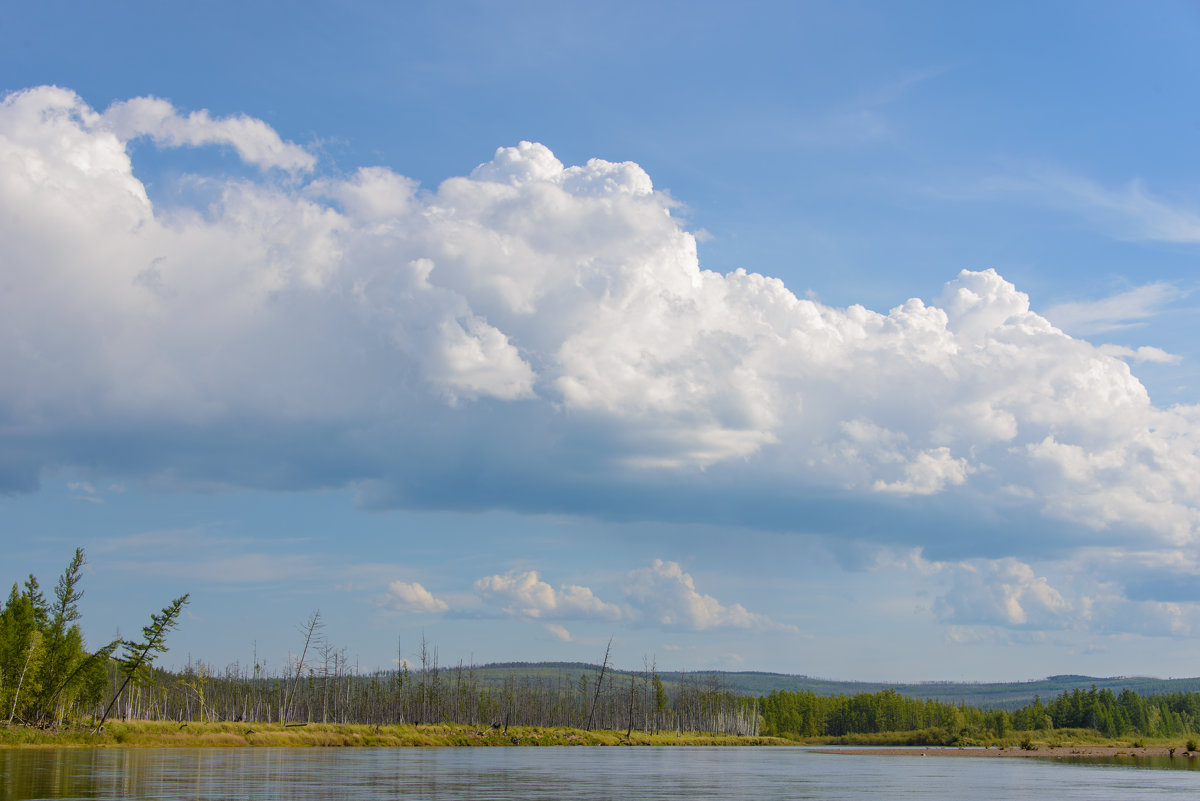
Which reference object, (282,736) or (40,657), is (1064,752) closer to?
(282,736)

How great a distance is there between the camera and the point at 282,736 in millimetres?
100812

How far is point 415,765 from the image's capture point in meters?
67.6

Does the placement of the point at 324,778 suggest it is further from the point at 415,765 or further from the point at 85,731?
the point at 85,731

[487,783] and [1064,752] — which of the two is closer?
[487,783]

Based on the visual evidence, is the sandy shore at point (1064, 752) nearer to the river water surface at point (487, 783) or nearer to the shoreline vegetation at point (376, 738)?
the shoreline vegetation at point (376, 738)

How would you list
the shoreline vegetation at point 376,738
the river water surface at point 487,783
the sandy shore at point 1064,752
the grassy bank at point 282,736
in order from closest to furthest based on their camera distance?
the river water surface at point 487,783
the grassy bank at point 282,736
the shoreline vegetation at point 376,738
the sandy shore at point 1064,752

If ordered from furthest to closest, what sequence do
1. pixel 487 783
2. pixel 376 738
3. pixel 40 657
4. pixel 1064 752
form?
pixel 1064 752
pixel 376 738
pixel 40 657
pixel 487 783

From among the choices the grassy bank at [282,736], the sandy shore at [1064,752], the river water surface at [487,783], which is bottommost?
the sandy shore at [1064,752]

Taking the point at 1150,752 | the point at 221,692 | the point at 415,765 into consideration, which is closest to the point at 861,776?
the point at 415,765

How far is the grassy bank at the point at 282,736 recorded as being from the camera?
257 feet

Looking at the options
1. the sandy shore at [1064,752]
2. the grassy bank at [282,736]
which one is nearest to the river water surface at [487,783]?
the grassy bank at [282,736]

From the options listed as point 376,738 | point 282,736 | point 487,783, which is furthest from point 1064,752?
point 487,783

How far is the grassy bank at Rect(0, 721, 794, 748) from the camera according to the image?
78.4 meters

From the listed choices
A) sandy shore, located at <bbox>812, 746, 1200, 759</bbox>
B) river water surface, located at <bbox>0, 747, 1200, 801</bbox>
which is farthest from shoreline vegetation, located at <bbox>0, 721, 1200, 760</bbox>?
river water surface, located at <bbox>0, 747, 1200, 801</bbox>
